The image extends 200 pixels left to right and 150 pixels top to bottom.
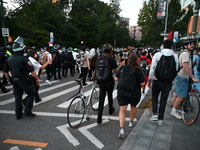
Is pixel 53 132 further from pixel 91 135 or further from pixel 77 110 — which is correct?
pixel 91 135

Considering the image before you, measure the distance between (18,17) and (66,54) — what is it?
18868 mm

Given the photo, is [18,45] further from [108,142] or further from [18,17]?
[18,17]

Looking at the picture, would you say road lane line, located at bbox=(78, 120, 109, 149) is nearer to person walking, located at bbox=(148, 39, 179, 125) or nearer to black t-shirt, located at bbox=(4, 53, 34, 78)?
person walking, located at bbox=(148, 39, 179, 125)

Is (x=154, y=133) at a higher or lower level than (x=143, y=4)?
lower

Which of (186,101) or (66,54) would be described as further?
(66,54)

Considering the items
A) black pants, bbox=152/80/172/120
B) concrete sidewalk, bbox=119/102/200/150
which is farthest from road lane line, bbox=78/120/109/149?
black pants, bbox=152/80/172/120

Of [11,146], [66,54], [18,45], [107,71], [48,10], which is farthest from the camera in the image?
[48,10]

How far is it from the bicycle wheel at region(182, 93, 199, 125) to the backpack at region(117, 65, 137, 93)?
6.32 ft

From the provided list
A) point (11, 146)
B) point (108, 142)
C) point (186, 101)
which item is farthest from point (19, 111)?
point (186, 101)

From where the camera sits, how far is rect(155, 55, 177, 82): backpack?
379 centimetres

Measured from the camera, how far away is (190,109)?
4371 millimetres

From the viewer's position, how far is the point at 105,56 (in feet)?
13.4

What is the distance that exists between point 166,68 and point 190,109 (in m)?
1.48

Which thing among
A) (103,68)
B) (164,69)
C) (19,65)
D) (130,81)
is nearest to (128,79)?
(130,81)
